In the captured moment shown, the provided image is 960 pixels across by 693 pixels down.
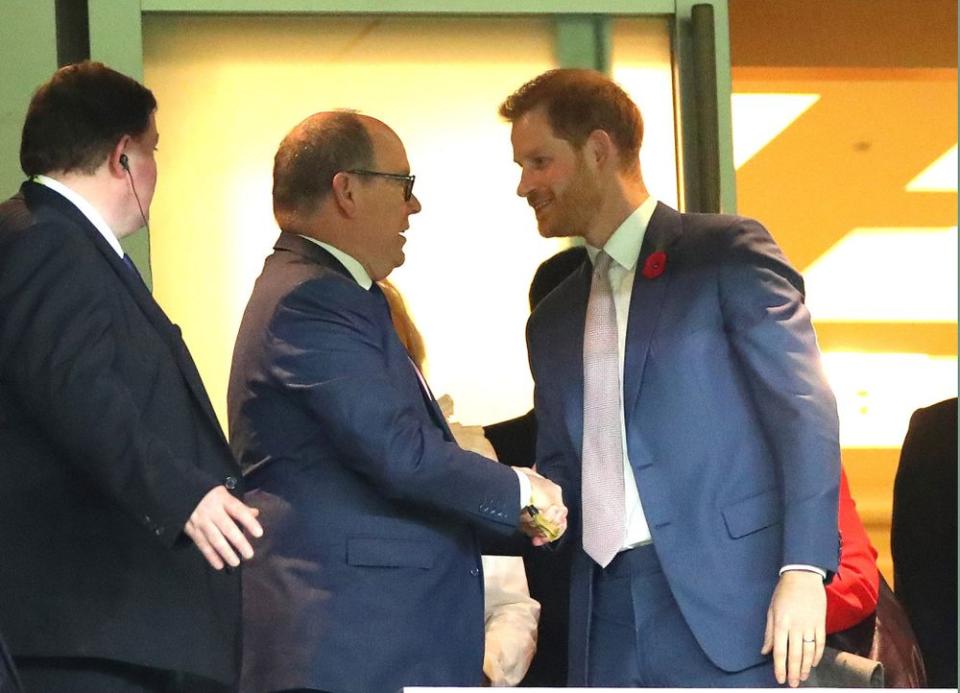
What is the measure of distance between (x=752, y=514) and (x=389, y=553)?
28.6 inches

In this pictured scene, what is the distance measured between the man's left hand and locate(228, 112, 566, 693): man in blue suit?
494 mm

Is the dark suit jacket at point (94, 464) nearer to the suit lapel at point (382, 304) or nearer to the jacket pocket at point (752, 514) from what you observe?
the suit lapel at point (382, 304)

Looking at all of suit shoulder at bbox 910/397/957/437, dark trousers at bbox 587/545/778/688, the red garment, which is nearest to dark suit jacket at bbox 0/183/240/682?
dark trousers at bbox 587/545/778/688

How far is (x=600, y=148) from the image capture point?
4.30 m

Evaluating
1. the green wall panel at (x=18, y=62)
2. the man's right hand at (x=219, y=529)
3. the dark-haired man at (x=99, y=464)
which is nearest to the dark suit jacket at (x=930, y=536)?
the dark-haired man at (x=99, y=464)

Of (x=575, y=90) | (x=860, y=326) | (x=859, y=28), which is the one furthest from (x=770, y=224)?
(x=575, y=90)

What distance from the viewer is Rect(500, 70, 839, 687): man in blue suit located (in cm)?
375

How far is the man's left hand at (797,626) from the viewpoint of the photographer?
12.0ft

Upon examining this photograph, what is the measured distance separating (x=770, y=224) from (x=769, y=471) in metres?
7.88

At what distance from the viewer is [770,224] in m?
11.6

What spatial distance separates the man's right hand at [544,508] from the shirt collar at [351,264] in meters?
0.49

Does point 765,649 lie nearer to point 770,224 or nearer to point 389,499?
point 389,499

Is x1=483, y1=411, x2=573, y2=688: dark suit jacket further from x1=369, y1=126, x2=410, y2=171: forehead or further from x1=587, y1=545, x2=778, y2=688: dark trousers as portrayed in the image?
x1=369, y1=126, x2=410, y2=171: forehead

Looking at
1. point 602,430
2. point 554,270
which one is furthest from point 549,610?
point 554,270
